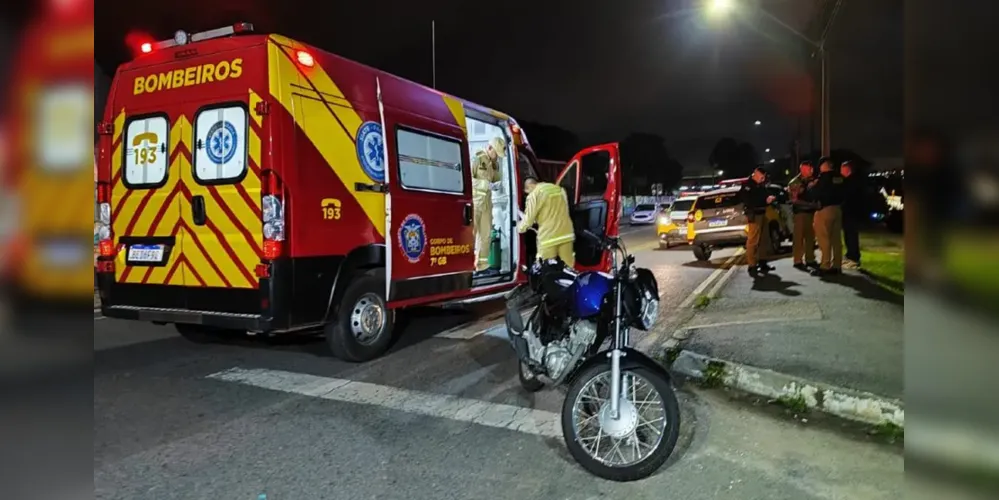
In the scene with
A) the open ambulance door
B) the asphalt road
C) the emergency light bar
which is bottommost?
the asphalt road

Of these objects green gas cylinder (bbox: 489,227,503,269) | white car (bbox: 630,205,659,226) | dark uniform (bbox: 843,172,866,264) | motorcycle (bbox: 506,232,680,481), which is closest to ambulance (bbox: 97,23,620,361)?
motorcycle (bbox: 506,232,680,481)

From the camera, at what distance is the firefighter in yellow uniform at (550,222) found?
6188 mm

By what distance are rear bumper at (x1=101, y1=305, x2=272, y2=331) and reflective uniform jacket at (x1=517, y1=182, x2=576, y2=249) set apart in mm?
2496

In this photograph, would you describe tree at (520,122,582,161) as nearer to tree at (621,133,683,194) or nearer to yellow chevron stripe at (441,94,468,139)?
tree at (621,133,683,194)

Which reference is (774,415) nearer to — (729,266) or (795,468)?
(795,468)

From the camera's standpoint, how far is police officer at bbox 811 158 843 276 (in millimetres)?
10250

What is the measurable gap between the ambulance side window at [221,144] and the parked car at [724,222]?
1073 cm

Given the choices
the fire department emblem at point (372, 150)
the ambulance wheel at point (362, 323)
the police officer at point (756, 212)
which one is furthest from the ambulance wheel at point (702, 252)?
the fire department emblem at point (372, 150)

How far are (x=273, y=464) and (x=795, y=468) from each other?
117 inches

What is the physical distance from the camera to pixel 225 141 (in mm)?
5582

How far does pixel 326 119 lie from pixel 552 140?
5539 cm

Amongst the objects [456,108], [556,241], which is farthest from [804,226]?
[556,241]

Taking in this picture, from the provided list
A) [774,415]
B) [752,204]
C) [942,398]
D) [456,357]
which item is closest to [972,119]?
[942,398]

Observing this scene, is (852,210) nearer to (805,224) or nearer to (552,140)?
(805,224)
